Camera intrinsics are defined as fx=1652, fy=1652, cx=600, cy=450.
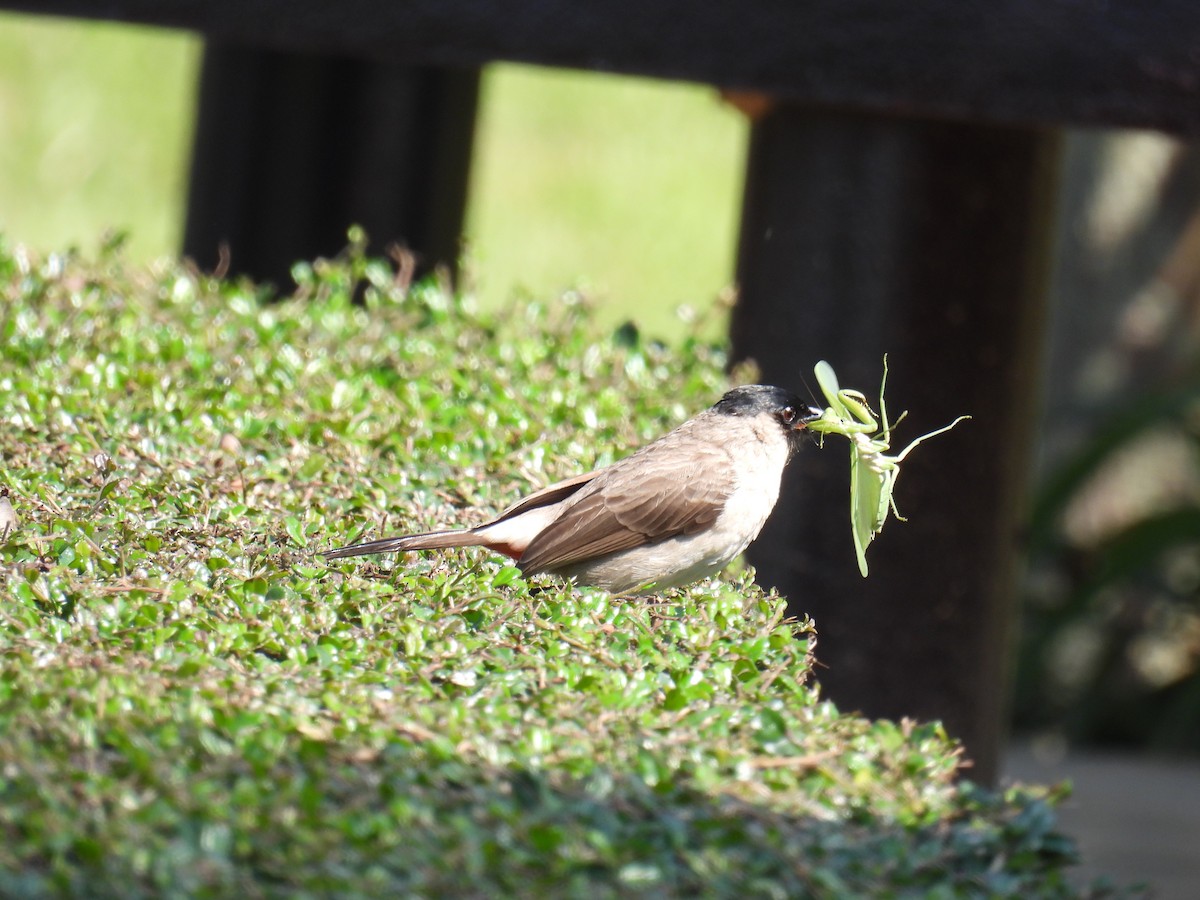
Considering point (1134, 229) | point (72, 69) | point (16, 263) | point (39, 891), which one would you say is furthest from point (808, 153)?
point (72, 69)

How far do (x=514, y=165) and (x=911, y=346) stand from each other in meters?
13.4


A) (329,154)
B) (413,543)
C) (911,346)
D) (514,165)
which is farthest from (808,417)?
(514,165)

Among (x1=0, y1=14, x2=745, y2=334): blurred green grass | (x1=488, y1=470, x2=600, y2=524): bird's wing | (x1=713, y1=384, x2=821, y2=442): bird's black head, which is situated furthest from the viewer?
(x1=0, y1=14, x2=745, y2=334): blurred green grass

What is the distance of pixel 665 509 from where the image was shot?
17.0 feet

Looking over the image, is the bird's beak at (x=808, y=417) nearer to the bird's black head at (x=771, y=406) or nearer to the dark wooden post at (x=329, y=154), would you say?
the bird's black head at (x=771, y=406)

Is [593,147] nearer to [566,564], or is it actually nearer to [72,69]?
[72,69]

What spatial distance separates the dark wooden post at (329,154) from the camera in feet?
33.0

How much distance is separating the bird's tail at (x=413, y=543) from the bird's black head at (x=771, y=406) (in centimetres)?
117

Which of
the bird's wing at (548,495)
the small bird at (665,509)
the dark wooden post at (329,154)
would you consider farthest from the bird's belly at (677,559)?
the dark wooden post at (329,154)

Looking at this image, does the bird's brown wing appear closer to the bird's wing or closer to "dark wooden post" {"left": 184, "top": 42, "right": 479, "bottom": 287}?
the bird's wing

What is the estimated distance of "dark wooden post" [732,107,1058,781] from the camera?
665 centimetres

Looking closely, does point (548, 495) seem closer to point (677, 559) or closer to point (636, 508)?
point (636, 508)

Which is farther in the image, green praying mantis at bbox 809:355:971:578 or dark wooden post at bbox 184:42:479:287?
dark wooden post at bbox 184:42:479:287

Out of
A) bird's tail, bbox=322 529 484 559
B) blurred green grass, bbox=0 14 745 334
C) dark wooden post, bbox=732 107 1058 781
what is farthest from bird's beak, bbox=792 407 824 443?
blurred green grass, bbox=0 14 745 334
